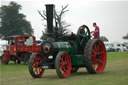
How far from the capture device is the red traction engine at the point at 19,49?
21219 millimetres

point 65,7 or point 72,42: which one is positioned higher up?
point 65,7

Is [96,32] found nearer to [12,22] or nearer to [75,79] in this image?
[75,79]

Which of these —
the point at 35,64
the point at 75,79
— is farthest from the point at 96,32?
the point at 75,79

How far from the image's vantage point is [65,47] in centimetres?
1088

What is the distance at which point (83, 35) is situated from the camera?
11.8 meters

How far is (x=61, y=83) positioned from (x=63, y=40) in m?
2.95

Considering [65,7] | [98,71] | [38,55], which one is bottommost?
[98,71]

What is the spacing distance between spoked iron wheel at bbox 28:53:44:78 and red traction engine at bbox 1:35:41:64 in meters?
10.2

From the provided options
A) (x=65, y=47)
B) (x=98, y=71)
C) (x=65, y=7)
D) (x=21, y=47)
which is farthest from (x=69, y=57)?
(x=65, y=7)

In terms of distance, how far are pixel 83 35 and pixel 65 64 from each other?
189 centimetres

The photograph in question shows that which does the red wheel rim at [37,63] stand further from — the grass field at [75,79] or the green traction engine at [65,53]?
the grass field at [75,79]

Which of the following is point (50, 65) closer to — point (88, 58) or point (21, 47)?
point (88, 58)

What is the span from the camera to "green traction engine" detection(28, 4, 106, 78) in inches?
408

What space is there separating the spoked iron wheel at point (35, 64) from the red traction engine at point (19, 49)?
33.4ft
